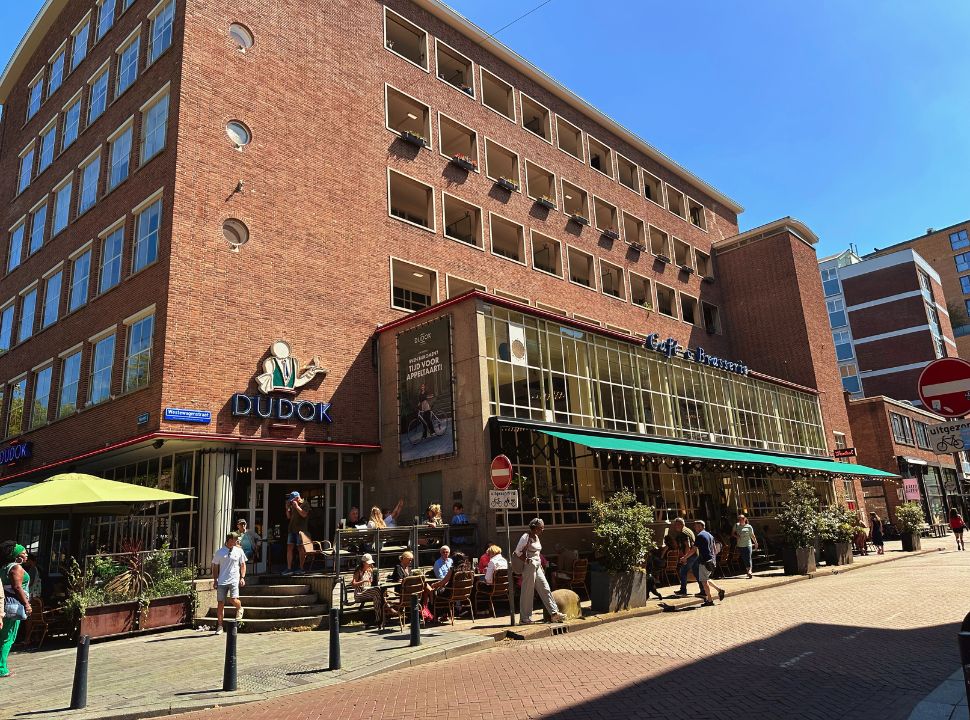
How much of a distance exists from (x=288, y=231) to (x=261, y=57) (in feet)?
19.3

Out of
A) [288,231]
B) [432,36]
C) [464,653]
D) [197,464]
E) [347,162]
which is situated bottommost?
[464,653]

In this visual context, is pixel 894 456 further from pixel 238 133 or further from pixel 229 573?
pixel 229 573

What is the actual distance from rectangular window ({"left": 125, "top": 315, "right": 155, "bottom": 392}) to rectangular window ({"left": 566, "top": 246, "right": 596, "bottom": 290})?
1868 cm

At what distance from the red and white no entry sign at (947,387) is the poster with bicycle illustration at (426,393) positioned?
12265mm

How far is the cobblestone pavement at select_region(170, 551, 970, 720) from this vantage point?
6.57 meters

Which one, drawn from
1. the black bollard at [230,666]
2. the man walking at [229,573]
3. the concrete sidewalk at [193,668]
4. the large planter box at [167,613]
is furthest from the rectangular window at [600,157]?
the black bollard at [230,666]

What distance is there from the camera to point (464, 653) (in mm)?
10430

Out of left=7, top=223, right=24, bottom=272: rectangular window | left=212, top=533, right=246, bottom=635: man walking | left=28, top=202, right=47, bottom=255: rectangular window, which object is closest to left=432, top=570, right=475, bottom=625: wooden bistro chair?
left=212, top=533, right=246, bottom=635: man walking

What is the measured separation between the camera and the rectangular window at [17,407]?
24891 millimetres

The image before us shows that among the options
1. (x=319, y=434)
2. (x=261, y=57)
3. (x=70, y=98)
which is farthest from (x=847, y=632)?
(x=70, y=98)

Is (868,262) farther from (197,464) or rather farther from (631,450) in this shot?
(197,464)

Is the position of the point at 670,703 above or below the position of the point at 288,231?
below

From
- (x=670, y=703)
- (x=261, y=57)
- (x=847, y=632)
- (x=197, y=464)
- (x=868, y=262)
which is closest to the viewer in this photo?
(x=670, y=703)

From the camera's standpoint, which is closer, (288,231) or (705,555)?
(705,555)
